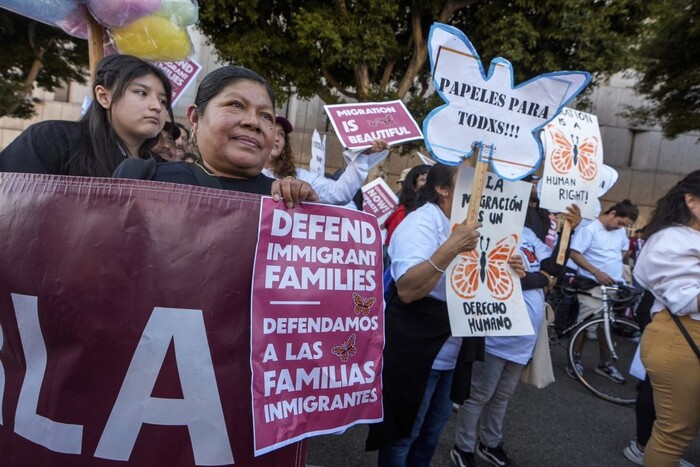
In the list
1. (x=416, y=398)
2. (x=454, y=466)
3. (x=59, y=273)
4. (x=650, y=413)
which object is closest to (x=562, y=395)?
(x=650, y=413)

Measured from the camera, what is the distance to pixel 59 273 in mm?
1332

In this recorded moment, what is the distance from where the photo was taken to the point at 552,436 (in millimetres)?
4027

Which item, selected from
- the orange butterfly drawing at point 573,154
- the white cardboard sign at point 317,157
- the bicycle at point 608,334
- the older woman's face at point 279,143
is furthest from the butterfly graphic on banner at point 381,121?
the bicycle at point 608,334

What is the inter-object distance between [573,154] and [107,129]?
2.66 metres

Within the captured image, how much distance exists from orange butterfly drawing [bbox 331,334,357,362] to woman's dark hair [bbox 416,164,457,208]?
4.10ft

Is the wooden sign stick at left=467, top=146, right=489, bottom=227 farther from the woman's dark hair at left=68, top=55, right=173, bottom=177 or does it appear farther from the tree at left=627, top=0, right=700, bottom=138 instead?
the tree at left=627, top=0, right=700, bottom=138

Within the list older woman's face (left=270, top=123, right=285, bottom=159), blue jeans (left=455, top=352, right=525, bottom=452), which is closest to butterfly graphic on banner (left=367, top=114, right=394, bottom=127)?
older woman's face (left=270, top=123, right=285, bottom=159)

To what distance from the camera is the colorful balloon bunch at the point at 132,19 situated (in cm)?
239

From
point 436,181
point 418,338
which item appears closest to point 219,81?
point 436,181

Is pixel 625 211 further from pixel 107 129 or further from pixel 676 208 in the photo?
pixel 107 129

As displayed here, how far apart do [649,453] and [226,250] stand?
2545 millimetres

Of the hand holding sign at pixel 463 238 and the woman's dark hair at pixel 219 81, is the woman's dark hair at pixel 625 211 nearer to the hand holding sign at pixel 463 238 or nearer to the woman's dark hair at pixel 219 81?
the hand holding sign at pixel 463 238

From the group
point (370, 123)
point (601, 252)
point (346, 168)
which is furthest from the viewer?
point (601, 252)

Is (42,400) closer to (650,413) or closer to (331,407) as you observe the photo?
(331,407)
